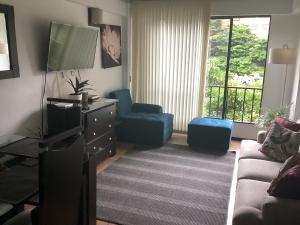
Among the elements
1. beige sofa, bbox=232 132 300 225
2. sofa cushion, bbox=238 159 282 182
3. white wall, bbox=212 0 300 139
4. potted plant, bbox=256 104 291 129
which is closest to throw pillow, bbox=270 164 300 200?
beige sofa, bbox=232 132 300 225

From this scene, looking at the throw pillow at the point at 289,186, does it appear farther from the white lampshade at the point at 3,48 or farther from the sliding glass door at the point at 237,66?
the sliding glass door at the point at 237,66

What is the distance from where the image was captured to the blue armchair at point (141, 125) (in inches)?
177

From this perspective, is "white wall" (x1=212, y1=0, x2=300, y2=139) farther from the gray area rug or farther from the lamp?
the gray area rug

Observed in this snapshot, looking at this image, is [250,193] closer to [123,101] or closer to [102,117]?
[102,117]

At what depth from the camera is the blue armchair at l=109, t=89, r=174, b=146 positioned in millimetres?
4496

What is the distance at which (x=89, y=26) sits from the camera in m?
4.08

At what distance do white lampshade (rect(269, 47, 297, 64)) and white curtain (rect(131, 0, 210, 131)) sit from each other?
1.14 m

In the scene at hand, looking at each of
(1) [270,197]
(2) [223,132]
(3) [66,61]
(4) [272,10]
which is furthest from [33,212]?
(4) [272,10]

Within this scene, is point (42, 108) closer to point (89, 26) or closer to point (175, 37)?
point (89, 26)

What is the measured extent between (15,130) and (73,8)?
175cm

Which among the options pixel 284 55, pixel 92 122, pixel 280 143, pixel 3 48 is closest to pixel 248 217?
pixel 280 143

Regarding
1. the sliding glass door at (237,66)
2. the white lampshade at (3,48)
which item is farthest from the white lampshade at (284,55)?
the white lampshade at (3,48)

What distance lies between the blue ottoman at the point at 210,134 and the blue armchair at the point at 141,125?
445 mm

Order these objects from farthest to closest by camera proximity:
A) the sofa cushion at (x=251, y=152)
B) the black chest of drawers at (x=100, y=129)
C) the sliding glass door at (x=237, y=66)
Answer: the sliding glass door at (x=237, y=66), the black chest of drawers at (x=100, y=129), the sofa cushion at (x=251, y=152)
